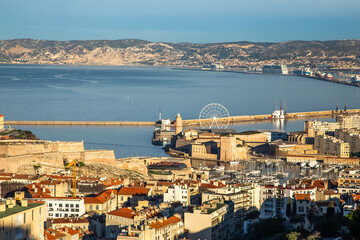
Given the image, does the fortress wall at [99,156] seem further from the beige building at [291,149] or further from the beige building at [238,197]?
the beige building at [291,149]

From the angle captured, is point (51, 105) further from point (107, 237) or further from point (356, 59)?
point (356, 59)

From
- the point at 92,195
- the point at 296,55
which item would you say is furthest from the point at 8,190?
the point at 296,55

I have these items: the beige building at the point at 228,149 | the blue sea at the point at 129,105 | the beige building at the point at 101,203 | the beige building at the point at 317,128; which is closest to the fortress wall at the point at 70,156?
the beige building at the point at 101,203

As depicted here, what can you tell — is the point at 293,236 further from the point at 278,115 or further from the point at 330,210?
the point at 278,115

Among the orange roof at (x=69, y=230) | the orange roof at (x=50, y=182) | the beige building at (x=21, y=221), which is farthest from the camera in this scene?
the orange roof at (x=50, y=182)

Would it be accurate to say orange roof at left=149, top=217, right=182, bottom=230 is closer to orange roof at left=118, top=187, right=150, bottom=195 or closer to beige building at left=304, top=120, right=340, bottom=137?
orange roof at left=118, top=187, right=150, bottom=195

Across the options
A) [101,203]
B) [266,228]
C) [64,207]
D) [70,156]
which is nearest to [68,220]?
[64,207]

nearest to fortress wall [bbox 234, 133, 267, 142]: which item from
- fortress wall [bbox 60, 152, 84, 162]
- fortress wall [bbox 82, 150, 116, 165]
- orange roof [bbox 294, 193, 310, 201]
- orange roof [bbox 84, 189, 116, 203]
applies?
fortress wall [bbox 82, 150, 116, 165]
